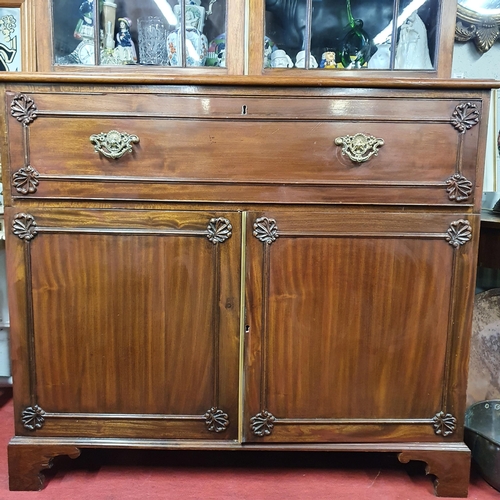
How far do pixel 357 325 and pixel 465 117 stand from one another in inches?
20.4

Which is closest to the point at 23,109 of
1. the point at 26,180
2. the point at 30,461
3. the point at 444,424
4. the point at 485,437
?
the point at 26,180

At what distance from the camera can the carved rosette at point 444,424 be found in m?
1.12

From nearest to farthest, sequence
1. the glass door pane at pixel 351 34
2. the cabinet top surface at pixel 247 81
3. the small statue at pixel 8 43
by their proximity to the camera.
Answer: the cabinet top surface at pixel 247 81
the glass door pane at pixel 351 34
the small statue at pixel 8 43

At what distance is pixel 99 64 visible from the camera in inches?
47.2

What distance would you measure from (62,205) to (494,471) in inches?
48.4

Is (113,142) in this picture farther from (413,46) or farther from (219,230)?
(413,46)

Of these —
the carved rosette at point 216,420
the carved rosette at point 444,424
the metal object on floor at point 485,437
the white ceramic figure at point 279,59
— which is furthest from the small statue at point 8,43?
the metal object on floor at point 485,437

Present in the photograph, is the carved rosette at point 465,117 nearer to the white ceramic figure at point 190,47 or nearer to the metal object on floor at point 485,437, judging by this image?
the white ceramic figure at point 190,47

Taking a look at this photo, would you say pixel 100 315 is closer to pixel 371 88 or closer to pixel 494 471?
pixel 371 88

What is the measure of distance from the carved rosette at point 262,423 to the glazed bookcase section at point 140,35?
86 centimetres

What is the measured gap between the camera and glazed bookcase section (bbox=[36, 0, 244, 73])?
3.89 ft

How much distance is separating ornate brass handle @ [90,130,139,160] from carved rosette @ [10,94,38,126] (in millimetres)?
135

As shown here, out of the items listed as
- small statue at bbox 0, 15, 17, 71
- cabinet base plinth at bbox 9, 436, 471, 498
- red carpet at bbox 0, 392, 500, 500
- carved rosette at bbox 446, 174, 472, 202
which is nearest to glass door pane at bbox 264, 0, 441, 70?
carved rosette at bbox 446, 174, 472, 202

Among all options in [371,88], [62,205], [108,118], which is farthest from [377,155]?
[62,205]
